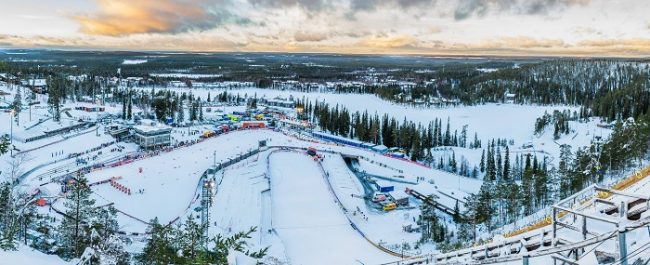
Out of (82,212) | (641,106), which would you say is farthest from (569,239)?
(641,106)

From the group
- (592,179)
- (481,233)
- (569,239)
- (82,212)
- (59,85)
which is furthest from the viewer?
(59,85)

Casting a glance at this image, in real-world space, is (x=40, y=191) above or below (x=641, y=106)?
below

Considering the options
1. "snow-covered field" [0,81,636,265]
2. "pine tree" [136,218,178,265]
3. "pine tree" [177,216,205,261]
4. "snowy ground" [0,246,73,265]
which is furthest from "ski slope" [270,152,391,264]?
"snowy ground" [0,246,73,265]

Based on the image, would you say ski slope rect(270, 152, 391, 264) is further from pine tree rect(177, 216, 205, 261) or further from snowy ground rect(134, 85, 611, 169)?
snowy ground rect(134, 85, 611, 169)

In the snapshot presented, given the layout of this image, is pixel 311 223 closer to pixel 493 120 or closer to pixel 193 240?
pixel 193 240

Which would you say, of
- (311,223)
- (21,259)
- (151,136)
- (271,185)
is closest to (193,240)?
(21,259)

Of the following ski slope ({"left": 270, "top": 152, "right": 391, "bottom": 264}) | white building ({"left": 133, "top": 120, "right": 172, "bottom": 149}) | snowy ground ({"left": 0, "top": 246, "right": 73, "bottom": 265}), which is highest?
snowy ground ({"left": 0, "top": 246, "right": 73, "bottom": 265})

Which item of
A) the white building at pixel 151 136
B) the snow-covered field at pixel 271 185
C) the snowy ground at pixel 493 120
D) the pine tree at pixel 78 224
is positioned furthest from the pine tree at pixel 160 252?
the snowy ground at pixel 493 120

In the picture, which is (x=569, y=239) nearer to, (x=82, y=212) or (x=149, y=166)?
(x=82, y=212)

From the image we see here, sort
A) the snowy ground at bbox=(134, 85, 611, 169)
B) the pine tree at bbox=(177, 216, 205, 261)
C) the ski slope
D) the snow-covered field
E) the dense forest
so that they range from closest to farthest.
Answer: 1. the pine tree at bbox=(177, 216, 205, 261)
2. the ski slope
3. the snow-covered field
4. the dense forest
5. the snowy ground at bbox=(134, 85, 611, 169)

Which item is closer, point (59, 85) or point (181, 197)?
point (181, 197)

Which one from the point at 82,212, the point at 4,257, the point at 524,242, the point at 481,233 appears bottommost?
the point at 481,233
